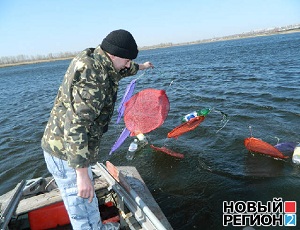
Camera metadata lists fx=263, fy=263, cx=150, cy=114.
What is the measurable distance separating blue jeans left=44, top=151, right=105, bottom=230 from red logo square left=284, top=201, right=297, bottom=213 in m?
4.16

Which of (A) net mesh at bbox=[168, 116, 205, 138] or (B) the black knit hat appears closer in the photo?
(B) the black knit hat

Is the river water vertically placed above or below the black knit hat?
below

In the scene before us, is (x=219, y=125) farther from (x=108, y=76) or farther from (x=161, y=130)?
(x=108, y=76)

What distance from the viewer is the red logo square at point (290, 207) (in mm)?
5220

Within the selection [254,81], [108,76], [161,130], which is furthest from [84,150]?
[254,81]

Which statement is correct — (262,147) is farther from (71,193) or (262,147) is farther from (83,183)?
(83,183)

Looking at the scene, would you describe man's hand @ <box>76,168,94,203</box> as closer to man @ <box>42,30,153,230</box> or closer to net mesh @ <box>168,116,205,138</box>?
man @ <box>42,30,153,230</box>

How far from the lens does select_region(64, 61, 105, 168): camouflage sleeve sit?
2318mm

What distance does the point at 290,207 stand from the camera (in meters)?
5.34

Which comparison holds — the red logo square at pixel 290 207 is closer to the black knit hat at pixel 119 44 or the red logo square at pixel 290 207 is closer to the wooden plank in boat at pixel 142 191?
the wooden plank in boat at pixel 142 191

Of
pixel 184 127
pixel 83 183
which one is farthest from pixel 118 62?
pixel 184 127

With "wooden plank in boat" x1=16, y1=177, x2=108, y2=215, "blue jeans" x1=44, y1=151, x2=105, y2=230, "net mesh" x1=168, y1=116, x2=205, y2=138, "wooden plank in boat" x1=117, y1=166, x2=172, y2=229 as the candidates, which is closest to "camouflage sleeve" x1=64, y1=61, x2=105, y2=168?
"blue jeans" x1=44, y1=151, x2=105, y2=230

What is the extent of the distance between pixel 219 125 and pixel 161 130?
218 cm

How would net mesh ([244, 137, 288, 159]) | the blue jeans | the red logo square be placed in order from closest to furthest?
the blue jeans
the red logo square
net mesh ([244, 137, 288, 159])
